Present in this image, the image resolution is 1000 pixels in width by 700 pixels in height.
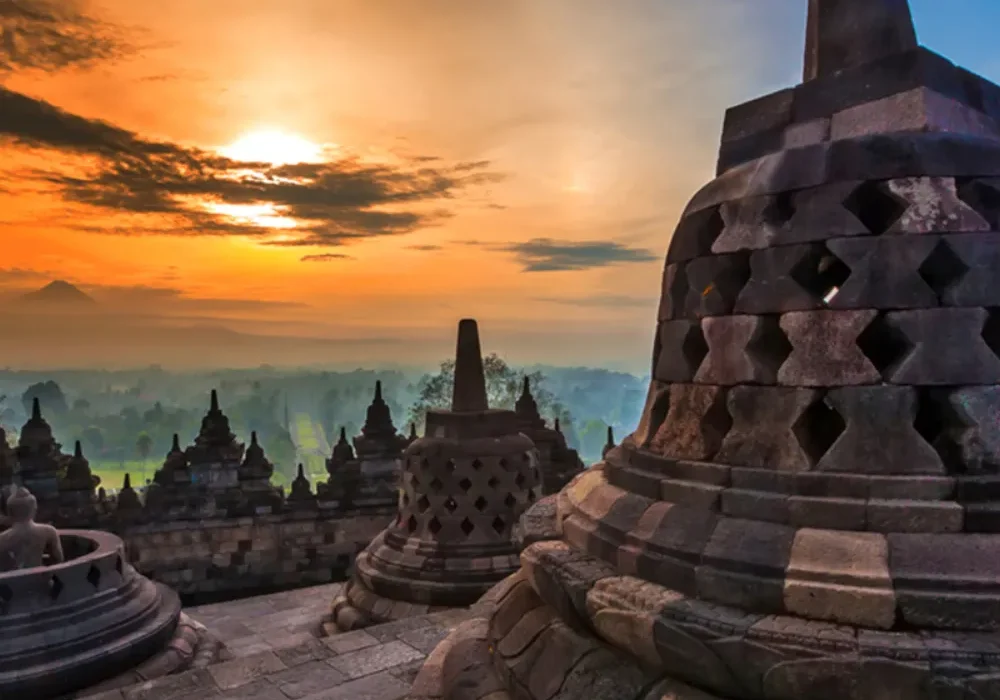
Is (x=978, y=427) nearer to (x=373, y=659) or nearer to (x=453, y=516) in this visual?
(x=373, y=659)

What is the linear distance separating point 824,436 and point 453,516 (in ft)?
20.5

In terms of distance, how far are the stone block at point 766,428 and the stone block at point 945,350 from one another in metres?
0.34

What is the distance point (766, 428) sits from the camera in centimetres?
268

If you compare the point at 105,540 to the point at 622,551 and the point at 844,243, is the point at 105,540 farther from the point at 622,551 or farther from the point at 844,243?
the point at 844,243

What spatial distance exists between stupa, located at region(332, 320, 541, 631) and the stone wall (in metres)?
3.94

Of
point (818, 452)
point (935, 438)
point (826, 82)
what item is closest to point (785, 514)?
point (818, 452)

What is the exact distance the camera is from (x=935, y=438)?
2.54 m

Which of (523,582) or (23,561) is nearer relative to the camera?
(523,582)

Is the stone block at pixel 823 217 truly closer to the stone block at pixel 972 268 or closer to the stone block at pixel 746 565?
the stone block at pixel 972 268

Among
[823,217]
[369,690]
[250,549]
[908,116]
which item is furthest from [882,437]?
[250,549]

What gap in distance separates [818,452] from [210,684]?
178 inches

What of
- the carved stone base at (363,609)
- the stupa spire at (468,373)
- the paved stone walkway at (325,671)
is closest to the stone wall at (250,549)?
the carved stone base at (363,609)

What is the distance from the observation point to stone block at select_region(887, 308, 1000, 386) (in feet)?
8.07

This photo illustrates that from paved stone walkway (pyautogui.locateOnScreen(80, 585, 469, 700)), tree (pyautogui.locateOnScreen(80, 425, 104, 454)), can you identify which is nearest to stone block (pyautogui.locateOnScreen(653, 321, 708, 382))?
paved stone walkway (pyautogui.locateOnScreen(80, 585, 469, 700))
